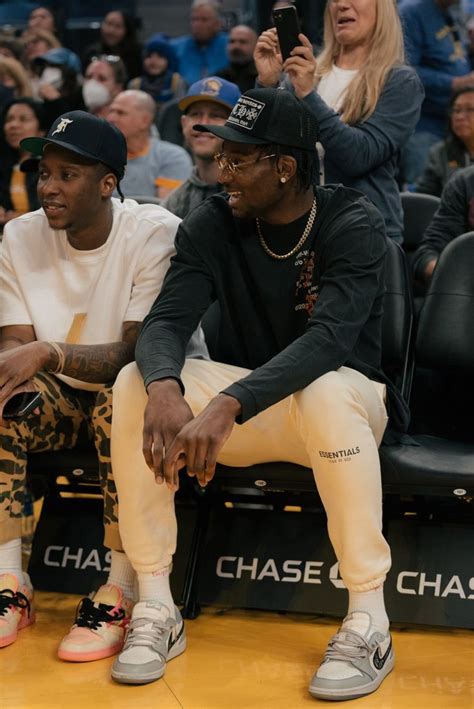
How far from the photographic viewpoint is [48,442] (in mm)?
3598

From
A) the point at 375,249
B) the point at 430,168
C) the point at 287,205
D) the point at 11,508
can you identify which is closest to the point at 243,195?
the point at 287,205

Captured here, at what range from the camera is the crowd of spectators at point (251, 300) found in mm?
3070

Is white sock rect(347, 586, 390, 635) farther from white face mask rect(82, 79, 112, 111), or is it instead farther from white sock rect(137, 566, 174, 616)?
white face mask rect(82, 79, 112, 111)

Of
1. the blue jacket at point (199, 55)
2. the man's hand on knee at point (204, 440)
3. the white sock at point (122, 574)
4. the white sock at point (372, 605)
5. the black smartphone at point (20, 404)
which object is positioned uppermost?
the blue jacket at point (199, 55)

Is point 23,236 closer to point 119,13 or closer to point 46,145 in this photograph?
point 46,145

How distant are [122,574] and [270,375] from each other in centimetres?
83

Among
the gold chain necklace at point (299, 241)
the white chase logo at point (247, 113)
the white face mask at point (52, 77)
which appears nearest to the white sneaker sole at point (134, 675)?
the gold chain necklace at point (299, 241)

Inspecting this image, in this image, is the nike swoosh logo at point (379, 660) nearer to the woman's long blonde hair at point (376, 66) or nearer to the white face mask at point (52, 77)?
the woman's long blonde hair at point (376, 66)

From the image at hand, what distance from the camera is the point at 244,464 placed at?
3.39 m

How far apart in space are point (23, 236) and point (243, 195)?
0.82m

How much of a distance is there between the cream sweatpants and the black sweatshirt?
0.10 metres

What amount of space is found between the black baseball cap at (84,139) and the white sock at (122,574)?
123cm

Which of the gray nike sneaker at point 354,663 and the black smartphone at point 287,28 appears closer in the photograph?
the gray nike sneaker at point 354,663

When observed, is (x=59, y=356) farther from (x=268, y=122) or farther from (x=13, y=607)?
(x=268, y=122)
